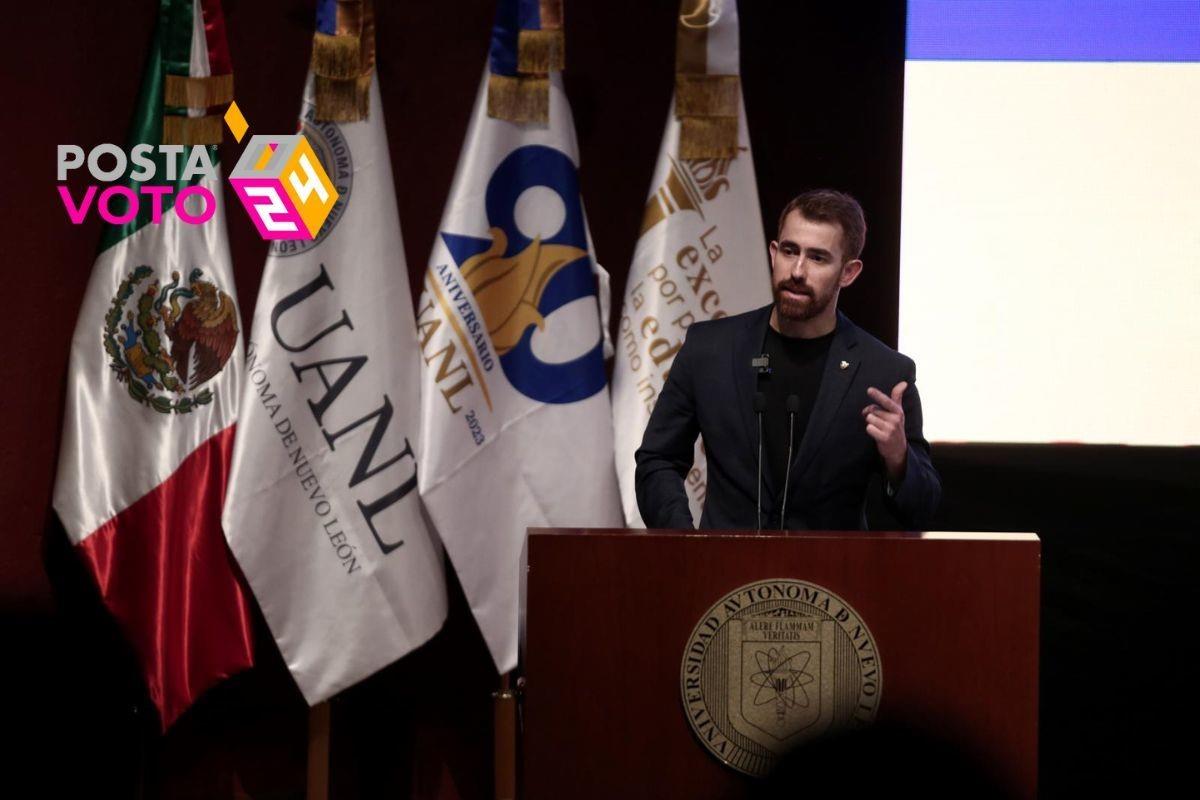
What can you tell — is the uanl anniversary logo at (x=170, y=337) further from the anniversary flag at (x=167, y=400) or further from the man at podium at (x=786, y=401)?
the man at podium at (x=786, y=401)

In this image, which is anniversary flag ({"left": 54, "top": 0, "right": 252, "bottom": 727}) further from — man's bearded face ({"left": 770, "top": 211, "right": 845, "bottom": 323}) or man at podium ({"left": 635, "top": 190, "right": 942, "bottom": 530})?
man's bearded face ({"left": 770, "top": 211, "right": 845, "bottom": 323})

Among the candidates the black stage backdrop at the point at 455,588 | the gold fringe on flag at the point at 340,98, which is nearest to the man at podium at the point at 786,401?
the black stage backdrop at the point at 455,588

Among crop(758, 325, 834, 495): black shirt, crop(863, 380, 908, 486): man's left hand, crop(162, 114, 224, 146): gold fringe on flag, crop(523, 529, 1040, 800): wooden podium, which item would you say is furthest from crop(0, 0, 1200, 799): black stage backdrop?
crop(523, 529, 1040, 800): wooden podium

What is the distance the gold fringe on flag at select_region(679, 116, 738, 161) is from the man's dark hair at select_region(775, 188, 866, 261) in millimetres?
944

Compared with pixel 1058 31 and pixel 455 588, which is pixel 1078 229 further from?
pixel 455 588

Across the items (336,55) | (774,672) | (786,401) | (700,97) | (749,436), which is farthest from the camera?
(700,97)

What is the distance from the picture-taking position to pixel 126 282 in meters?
3.19

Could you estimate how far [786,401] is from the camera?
218cm

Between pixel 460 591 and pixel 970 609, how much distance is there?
2.21m

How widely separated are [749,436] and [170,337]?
170 centimetres

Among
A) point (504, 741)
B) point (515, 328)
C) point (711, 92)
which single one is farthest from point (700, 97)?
point (504, 741)

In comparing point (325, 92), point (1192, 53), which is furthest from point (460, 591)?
point (1192, 53)

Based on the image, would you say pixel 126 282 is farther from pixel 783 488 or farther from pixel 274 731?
pixel 783 488

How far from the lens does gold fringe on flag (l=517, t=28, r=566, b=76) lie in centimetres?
318
